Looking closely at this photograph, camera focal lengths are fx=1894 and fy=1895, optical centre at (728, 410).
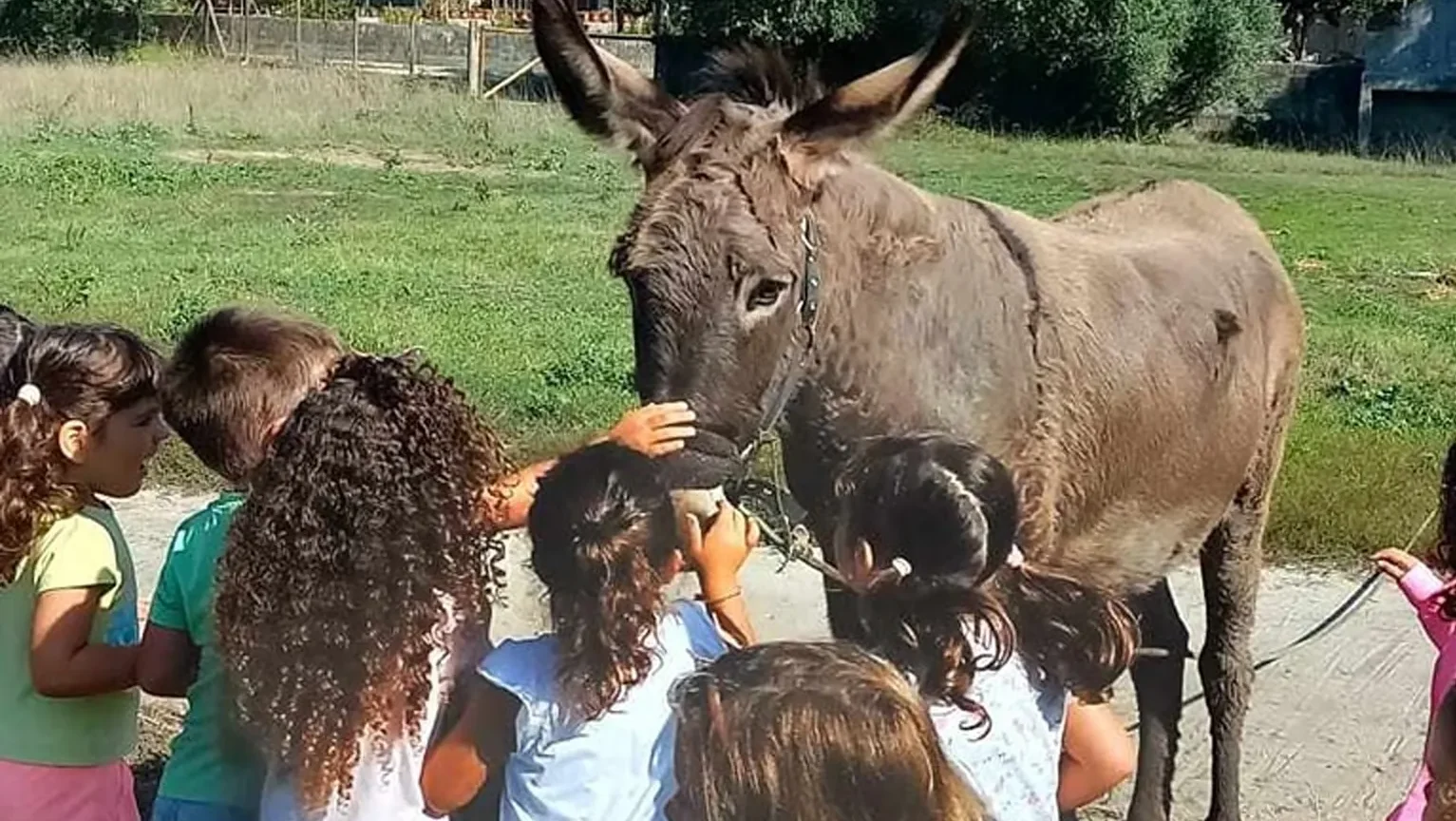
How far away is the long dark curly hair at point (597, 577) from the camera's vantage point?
2.74m

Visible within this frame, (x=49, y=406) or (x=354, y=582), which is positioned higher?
(x=49, y=406)

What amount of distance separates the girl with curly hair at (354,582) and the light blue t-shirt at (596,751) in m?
0.20

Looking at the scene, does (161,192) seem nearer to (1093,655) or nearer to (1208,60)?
(1093,655)

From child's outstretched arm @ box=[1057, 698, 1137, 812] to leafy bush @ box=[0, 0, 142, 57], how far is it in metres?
45.0

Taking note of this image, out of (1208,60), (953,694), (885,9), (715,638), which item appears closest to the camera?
(953,694)

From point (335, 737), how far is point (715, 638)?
23.5 inches

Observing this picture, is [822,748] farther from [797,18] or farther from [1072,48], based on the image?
[1072,48]

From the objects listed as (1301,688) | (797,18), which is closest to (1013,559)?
(1301,688)

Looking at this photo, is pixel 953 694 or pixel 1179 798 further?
pixel 1179 798

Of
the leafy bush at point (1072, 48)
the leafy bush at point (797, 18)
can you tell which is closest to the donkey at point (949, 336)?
the leafy bush at point (797, 18)

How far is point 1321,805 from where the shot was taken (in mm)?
5098

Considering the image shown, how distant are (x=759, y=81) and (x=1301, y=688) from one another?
3083mm

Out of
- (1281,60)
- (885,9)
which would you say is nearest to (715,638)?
(885,9)

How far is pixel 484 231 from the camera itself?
17531mm
